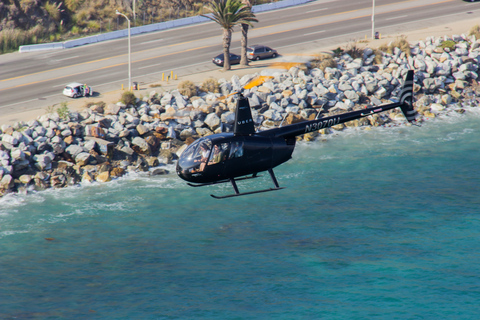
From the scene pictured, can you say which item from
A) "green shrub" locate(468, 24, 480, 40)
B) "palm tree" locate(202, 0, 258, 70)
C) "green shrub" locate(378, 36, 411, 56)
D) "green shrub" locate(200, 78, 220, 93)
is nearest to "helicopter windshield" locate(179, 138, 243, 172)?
"green shrub" locate(200, 78, 220, 93)

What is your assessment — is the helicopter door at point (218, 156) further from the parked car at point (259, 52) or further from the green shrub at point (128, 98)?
the parked car at point (259, 52)

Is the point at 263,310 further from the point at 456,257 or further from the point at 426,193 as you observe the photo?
the point at 426,193

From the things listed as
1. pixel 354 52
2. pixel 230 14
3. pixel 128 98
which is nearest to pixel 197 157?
pixel 128 98

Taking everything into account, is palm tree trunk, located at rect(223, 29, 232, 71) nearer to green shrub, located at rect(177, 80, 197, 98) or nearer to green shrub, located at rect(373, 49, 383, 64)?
green shrub, located at rect(177, 80, 197, 98)

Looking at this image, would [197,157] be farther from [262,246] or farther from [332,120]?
[332,120]

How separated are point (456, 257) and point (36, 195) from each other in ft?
91.8

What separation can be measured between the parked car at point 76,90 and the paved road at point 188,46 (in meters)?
0.72

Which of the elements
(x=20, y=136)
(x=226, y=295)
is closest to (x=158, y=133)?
(x=20, y=136)

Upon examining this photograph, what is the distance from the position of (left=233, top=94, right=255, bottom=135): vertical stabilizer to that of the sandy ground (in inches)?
911

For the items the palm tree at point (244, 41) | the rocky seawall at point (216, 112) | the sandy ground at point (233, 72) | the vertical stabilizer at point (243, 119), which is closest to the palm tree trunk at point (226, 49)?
the sandy ground at point (233, 72)

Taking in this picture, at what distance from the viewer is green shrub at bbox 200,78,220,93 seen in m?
Result: 55.1

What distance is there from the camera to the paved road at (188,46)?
187ft

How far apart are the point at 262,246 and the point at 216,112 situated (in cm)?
1877

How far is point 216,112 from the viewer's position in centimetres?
5150
